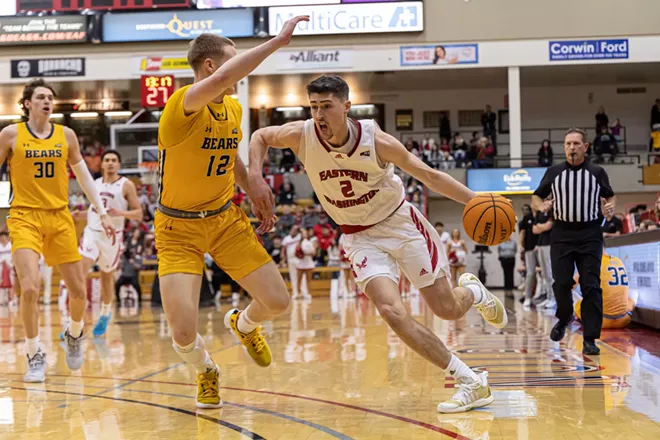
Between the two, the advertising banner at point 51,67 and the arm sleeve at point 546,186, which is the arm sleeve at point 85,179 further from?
the advertising banner at point 51,67

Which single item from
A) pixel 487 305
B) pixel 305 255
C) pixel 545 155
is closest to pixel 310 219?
pixel 305 255

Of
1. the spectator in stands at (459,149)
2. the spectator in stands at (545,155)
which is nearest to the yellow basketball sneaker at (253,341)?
the spectator in stands at (459,149)

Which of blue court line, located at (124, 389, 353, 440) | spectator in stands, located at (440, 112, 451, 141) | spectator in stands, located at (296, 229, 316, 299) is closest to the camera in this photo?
blue court line, located at (124, 389, 353, 440)

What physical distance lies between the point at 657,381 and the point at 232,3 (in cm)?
2108

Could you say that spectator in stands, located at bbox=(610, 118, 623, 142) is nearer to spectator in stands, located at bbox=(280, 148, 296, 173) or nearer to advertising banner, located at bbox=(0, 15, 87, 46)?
spectator in stands, located at bbox=(280, 148, 296, 173)

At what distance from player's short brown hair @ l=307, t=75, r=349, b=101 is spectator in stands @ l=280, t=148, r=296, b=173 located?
2082 centimetres

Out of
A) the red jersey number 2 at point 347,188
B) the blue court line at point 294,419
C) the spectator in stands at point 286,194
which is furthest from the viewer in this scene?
the spectator in stands at point 286,194

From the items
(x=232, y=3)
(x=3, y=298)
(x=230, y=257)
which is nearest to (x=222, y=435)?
(x=230, y=257)

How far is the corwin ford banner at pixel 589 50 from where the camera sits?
23.8m

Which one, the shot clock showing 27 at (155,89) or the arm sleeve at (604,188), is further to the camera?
the shot clock showing 27 at (155,89)

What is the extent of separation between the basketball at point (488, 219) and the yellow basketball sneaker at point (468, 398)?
838 millimetres

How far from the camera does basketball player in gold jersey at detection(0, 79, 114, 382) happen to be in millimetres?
6238

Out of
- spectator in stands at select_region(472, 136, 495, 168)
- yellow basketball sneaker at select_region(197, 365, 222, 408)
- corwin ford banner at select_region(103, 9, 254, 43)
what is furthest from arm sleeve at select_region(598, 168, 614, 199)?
corwin ford banner at select_region(103, 9, 254, 43)

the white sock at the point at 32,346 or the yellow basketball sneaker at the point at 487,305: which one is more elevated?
the yellow basketball sneaker at the point at 487,305
